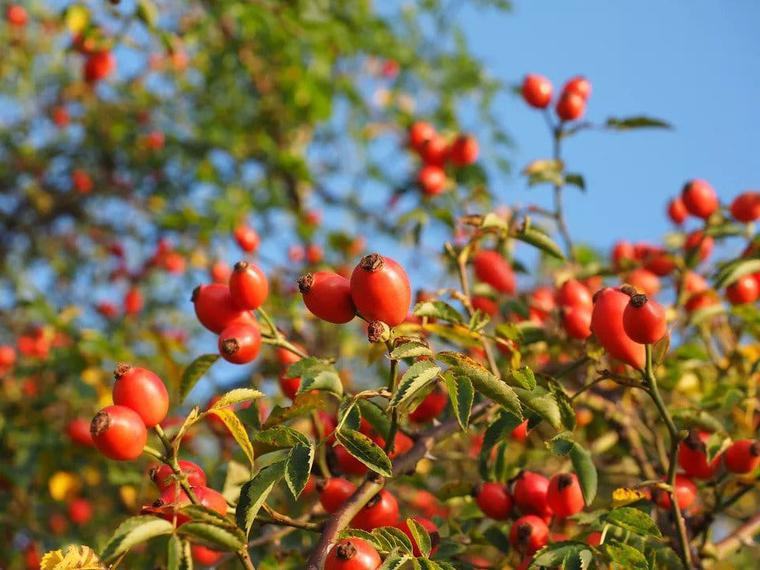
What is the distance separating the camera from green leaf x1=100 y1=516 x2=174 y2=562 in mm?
1040

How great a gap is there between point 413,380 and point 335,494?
1.73 feet

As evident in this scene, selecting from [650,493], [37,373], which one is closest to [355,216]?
[37,373]

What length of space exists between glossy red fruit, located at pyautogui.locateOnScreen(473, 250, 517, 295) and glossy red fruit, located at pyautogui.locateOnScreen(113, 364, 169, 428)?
55.6 inches

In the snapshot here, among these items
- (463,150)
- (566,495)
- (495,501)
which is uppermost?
(463,150)

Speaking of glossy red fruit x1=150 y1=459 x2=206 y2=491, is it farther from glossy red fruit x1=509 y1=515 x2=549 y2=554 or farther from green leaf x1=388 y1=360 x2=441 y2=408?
glossy red fruit x1=509 y1=515 x2=549 y2=554

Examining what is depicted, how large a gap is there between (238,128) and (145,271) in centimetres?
166

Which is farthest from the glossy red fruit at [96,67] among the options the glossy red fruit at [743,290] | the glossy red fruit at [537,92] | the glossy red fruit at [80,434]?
the glossy red fruit at [743,290]

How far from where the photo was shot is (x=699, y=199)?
262 cm

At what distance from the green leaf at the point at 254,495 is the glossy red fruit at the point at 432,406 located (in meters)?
0.73

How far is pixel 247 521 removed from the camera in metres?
1.20

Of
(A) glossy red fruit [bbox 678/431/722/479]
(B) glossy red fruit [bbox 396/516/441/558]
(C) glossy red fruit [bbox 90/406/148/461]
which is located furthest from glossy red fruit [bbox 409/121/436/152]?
(C) glossy red fruit [bbox 90/406/148/461]

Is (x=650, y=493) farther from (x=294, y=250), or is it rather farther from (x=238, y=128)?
(x=238, y=128)

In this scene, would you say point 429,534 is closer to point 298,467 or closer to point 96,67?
point 298,467

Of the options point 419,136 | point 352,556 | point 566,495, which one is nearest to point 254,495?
point 352,556
